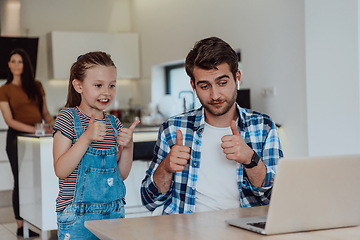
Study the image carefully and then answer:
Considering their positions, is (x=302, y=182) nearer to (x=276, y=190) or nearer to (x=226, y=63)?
(x=276, y=190)

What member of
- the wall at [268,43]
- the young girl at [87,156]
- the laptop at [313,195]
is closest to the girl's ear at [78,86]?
the young girl at [87,156]

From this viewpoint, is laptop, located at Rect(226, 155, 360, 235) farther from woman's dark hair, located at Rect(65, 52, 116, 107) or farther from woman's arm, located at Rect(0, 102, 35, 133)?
woman's arm, located at Rect(0, 102, 35, 133)

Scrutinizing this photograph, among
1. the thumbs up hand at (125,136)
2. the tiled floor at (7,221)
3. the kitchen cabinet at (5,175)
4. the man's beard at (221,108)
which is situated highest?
the man's beard at (221,108)

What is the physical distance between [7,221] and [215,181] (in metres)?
3.69

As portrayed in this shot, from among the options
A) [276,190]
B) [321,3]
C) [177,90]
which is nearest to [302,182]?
[276,190]

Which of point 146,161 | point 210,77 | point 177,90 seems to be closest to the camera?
point 210,77

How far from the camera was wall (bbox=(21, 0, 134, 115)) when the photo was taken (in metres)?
7.05

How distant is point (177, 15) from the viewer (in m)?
6.11

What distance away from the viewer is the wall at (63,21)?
7.05 m

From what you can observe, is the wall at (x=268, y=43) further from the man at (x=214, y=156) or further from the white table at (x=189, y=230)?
the white table at (x=189, y=230)

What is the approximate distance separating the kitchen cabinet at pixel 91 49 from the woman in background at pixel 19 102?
220 centimetres

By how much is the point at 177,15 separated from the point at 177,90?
3.11 ft

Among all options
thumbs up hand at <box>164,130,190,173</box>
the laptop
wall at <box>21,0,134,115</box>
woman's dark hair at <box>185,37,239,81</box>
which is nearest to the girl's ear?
woman's dark hair at <box>185,37,239,81</box>

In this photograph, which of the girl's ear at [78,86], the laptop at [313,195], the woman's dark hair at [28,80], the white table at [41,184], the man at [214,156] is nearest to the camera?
the laptop at [313,195]
